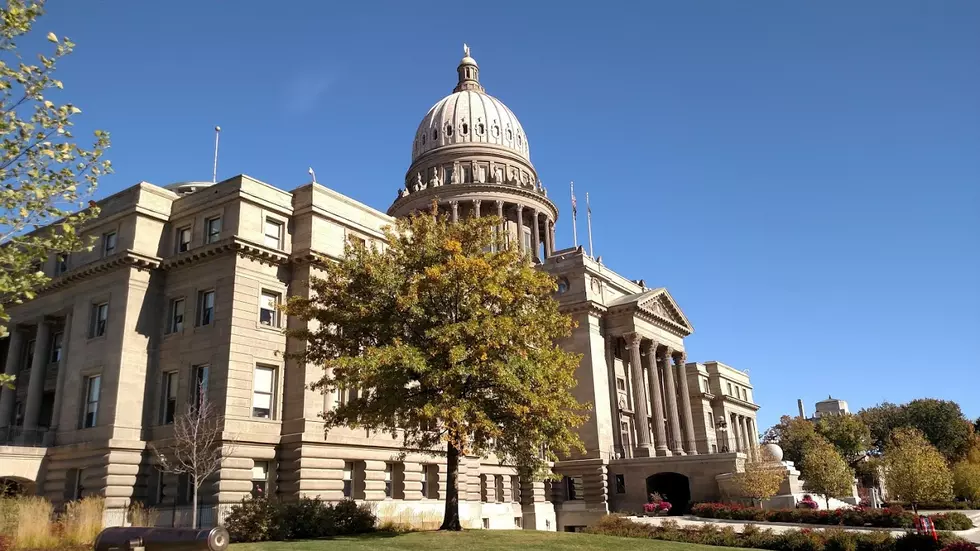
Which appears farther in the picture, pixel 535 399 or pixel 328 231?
pixel 328 231

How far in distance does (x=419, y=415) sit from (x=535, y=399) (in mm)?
4324

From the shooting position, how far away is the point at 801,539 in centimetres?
3038

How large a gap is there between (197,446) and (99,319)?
11.0 m

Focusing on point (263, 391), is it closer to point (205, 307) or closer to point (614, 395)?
point (205, 307)

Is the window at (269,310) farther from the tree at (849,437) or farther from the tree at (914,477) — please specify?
the tree at (849,437)

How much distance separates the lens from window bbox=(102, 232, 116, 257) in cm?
4006

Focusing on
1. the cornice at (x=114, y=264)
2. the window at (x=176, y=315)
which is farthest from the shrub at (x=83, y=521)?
the cornice at (x=114, y=264)

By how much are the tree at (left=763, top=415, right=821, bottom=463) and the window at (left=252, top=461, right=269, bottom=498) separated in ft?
226

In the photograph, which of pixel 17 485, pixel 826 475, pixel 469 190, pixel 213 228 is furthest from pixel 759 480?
pixel 469 190

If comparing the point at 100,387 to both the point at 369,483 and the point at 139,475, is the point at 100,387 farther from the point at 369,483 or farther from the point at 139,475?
the point at 369,483

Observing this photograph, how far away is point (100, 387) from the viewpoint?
3725cm

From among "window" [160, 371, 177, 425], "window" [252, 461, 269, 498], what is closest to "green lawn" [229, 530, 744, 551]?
"window" [252, 461, 269, 498]

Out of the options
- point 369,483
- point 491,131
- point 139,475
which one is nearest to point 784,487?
point 369,483

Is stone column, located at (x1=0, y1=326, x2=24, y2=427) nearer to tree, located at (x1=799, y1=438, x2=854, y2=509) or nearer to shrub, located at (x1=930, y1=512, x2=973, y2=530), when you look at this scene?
shrub, located at (x1=930, y1=512, x2=973, y2=530)
